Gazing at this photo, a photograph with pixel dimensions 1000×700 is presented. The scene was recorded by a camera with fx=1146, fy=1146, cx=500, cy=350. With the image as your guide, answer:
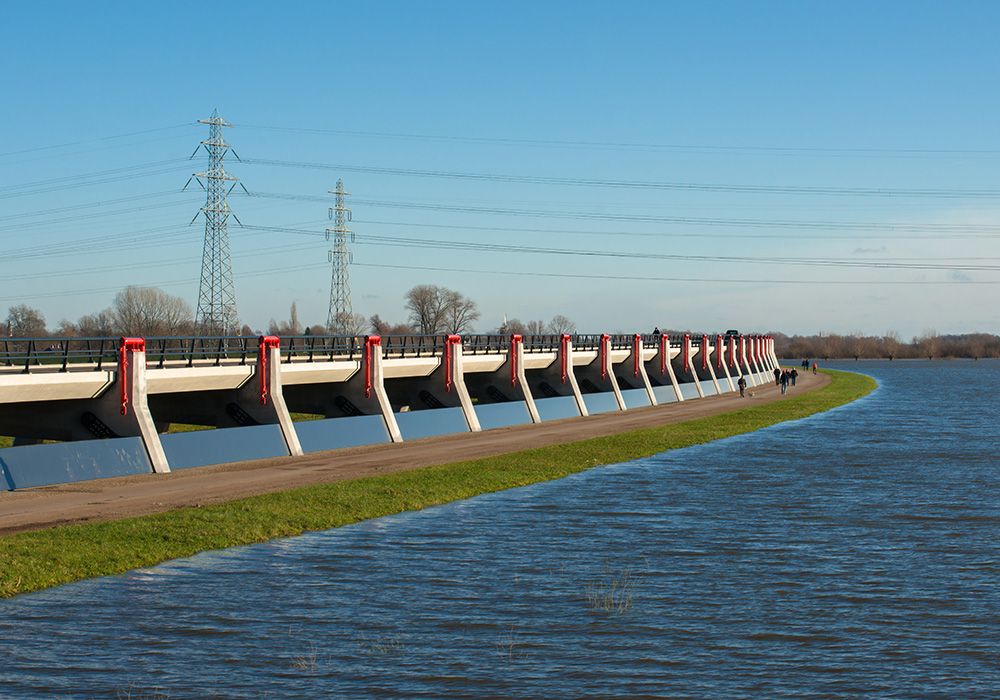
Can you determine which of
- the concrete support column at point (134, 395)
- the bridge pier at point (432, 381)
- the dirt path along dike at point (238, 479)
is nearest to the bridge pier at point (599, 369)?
the bridge pier at point (432, 381)

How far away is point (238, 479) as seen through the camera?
32.2m

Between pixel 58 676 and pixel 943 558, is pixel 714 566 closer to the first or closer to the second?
pixel 943 558

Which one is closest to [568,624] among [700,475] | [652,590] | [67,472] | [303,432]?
[652,590]

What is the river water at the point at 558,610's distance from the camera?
13.6m

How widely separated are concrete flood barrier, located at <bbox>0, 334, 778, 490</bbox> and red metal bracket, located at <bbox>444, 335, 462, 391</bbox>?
6cm

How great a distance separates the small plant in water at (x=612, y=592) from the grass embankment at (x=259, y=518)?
7.81m

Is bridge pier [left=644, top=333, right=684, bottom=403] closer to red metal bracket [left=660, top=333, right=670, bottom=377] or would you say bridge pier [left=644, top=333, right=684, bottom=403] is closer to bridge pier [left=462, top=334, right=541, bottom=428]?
red metal bracket [left=660, top=333, right=670, bottom=377]

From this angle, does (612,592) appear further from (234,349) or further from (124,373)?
(234,349)

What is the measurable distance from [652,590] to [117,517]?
489 inches

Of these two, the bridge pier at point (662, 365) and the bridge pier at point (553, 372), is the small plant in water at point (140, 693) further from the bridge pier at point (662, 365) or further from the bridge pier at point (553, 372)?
the bridge pier at point (662, 365)

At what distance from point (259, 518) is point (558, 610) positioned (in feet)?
32.8

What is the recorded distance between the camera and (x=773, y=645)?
15133 mm

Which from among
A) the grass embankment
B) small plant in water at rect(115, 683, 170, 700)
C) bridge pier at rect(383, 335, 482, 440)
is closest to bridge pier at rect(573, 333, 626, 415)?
bridge pier at rect(383, 335, 482, 440)

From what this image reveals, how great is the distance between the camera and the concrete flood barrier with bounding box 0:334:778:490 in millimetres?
35906
